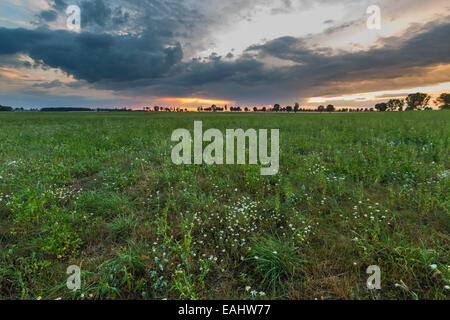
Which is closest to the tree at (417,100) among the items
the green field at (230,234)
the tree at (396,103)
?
the tree at (396,103)

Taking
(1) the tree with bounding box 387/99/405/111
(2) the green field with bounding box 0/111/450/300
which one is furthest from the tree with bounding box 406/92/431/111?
(2) the green field with bounding box 0/111/450/300

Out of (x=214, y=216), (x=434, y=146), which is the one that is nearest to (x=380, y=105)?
(x=434, y=146)

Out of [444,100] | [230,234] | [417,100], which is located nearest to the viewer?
[230,234]

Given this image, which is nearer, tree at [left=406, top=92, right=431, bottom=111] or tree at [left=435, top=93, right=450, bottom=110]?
tree at [left=435, top=93, right=450, bottom=110]

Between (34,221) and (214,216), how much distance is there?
10.2 ft

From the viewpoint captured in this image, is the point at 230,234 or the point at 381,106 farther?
the point at 381,106

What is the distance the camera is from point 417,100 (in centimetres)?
11906

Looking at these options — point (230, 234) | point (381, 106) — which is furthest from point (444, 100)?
point (230, 234)

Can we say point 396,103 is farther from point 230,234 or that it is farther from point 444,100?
point 230,234

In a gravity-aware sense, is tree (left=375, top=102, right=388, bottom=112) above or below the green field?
above

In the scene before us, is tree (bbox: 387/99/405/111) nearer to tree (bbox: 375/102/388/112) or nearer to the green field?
tree (bbox: 375/102/388/112)

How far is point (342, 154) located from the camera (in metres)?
6.92

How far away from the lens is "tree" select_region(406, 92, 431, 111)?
116 meters

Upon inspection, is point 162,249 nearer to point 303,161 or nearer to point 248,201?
point 248,201
